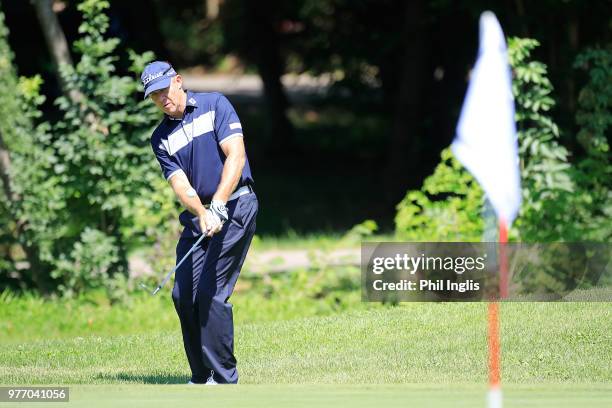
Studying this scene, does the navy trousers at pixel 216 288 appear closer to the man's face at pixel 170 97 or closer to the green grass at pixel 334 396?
the green grass at pixel 334 396

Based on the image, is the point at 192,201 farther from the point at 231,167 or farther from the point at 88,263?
the point at 88,263

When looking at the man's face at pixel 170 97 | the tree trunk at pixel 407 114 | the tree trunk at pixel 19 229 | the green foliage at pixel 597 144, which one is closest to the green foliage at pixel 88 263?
the tree trunk at pixel 19 229

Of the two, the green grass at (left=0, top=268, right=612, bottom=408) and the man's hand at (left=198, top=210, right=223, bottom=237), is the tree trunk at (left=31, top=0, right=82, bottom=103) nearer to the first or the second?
the green grass at (left=0, top=268, right=612, bottom=408)

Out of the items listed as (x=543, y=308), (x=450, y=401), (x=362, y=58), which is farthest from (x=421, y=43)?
(x=450, y=401)

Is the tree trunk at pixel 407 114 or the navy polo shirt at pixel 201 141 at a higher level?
the navy polo shirt at pixel 201 141

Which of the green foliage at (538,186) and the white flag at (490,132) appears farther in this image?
the green foliage at (538,186)

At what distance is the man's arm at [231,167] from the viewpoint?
704cm

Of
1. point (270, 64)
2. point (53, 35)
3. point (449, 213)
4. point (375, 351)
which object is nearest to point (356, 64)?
point (270, 64)

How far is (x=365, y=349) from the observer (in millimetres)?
8531

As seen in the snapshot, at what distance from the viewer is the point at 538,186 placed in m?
10.8

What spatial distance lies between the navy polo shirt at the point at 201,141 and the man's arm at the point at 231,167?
0.24 feet

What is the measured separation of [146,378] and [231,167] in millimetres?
1724

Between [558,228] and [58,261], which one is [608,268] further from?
[58,261]

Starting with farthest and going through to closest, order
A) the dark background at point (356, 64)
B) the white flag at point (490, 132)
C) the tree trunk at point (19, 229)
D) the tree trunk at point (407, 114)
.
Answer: the tree trunk at point (407, 114) < the dark background at point (356, 64) < the tree trunk at point (19, 229) < the white flag at point (490, 132)
